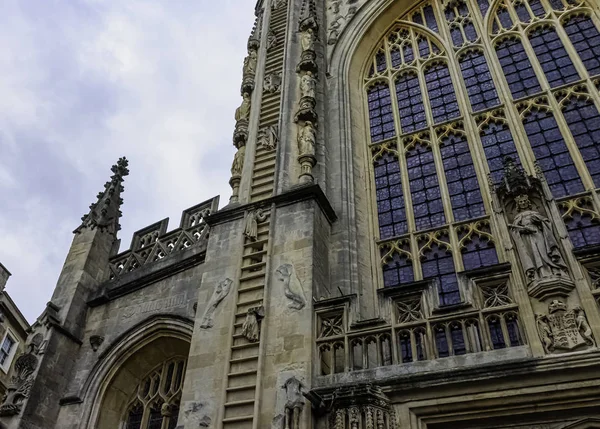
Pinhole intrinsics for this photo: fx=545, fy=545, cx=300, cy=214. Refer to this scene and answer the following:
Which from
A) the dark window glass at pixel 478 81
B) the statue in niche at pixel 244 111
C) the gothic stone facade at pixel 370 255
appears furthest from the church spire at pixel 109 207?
the dark window glass at pixel 478 81

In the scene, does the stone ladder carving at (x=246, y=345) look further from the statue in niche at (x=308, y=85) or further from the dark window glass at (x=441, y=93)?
the dark window glass at (x=441, y=93)

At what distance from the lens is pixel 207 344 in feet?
26.1

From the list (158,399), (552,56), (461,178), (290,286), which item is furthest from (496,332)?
(552,56)

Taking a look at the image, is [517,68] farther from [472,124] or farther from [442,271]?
[442,271]

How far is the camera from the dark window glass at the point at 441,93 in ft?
37.5

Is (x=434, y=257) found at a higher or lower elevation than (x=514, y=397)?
higher

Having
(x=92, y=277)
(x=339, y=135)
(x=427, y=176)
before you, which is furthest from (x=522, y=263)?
(x=92, y=277)

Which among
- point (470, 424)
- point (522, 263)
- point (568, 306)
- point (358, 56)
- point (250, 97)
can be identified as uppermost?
point (358, 56)

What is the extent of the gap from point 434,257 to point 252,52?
803cm

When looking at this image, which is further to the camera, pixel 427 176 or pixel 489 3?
pixel 489 3

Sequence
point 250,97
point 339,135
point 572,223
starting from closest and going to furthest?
point 572,223
point 339,135
point 250,97

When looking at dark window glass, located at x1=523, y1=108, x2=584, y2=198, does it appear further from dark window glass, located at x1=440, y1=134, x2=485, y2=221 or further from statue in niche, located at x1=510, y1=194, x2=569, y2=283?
statue in niche, located at x1=510, y1=194, x2=569, y2=283

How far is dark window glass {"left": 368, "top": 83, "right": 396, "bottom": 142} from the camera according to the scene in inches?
464

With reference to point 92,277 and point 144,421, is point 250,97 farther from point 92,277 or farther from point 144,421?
point 144,421
